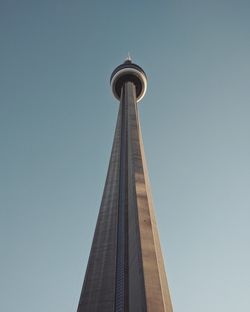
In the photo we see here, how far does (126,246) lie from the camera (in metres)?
24.3

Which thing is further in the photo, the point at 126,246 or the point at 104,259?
the point at 126,246

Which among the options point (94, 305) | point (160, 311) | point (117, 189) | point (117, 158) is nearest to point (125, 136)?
point (117, 158)

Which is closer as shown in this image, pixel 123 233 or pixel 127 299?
pixel 127 299

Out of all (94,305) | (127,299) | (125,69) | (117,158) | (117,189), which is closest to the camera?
(127,299)

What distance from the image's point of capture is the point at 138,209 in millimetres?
21484

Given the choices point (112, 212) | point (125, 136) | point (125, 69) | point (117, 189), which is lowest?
point (112, 212)

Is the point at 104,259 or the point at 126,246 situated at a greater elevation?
the point at 126,246

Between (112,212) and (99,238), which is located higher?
(112,212)

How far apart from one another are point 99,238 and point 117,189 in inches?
219

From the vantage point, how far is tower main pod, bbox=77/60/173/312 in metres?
15.2

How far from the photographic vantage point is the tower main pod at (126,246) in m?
15.2

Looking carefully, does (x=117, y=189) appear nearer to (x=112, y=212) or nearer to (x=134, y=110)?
(x=112, y=212)

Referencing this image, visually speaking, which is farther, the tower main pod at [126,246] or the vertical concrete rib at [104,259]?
the vertical concrete rib at [104,259]

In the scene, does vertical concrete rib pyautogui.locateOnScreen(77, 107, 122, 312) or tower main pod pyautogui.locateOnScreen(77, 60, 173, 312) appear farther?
vertical concrete rib pyautogui.locateOnScreen(77, 107, 122, 312)
